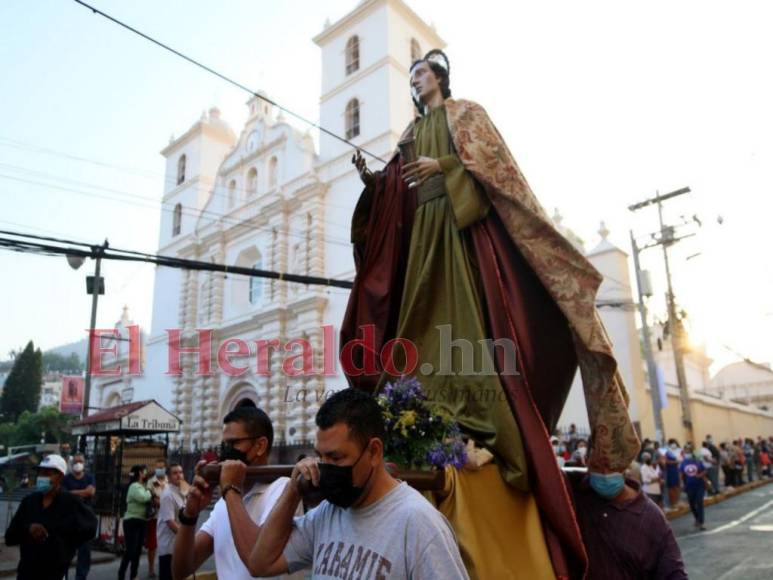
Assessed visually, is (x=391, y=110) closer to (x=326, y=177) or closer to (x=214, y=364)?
(x=326, y=177)

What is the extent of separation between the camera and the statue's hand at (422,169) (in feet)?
9.25

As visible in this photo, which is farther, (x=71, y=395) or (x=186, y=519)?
(x=71, y=395)

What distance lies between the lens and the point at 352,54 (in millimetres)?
21250

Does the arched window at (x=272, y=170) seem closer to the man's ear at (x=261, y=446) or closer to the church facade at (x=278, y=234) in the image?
the church facade at (x=278, y=234)

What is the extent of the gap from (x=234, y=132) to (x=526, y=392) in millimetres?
27502

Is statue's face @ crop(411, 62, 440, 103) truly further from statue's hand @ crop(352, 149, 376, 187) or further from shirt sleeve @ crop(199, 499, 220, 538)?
shirt sleeve @ crop(199, 499, 220, 538)

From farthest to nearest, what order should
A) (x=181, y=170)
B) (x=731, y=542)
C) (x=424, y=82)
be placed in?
1. (x=181, y=170)
2. (x=731, y=542)
3. (x=424, y=82)

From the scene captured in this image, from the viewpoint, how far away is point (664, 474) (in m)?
13.5

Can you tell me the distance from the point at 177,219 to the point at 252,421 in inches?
1038

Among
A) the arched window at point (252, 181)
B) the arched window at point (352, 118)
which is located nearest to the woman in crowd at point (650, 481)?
the arched window at point (352, 118)

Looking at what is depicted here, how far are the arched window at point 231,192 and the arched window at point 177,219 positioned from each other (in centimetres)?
359

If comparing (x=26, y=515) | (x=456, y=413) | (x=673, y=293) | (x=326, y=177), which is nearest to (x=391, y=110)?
(x=326, y=177)

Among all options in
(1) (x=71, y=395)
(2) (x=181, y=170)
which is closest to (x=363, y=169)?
(2) (x=181, y=170)

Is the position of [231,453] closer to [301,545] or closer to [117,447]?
[301,545]
